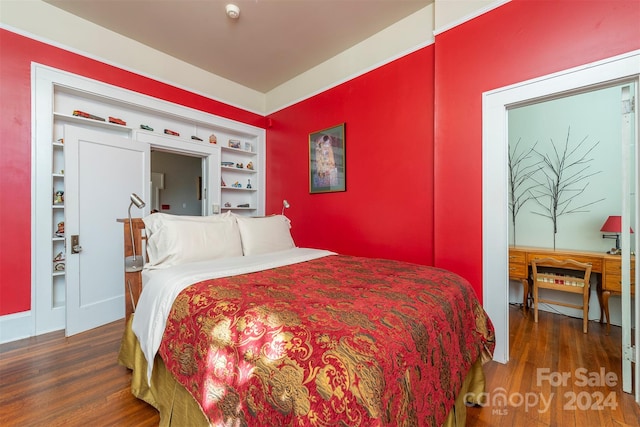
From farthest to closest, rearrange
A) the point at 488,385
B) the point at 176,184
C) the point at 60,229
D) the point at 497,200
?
the point at 176,184 → the point at 60,229 → the point at 497,200 → the point at 488,385

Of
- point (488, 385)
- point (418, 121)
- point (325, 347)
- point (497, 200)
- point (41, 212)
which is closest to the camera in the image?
point (325, 347)

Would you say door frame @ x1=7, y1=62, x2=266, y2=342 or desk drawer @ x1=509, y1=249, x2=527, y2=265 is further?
desk drawer @ x1=509, y1=249, x2=527, y2=265

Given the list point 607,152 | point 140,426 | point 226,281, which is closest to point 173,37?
point 226,281

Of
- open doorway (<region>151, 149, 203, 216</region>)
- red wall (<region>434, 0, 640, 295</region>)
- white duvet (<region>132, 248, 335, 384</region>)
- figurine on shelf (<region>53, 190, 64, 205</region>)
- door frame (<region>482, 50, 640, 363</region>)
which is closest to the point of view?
white duvet (<region>132, 248, 335, 384</region>)

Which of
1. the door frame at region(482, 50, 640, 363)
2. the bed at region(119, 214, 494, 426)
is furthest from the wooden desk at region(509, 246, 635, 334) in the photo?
the bed at region(119, 214, 494, 426)

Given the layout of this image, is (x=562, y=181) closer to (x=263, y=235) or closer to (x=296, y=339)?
(x=263, y=235)

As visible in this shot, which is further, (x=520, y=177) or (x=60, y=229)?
(x=520, y=177)

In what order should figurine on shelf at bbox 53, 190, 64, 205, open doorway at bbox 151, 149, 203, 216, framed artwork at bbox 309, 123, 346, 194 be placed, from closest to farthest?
figurine on shelf at bbox 53, 190, 64, 205 → framed artwork at bbox 309, 123, 346, 194 → open doorway at bbox 151, 149, 203, 216

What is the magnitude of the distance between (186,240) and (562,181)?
397 cm

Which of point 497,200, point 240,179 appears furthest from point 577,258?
point 240,179

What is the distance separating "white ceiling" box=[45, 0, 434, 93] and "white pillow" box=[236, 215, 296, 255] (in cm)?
205

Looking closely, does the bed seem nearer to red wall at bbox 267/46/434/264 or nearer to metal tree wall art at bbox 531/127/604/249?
red wall at bbox 267/46/434/264

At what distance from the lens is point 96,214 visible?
2.68 metres

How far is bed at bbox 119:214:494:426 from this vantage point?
0.76 m
